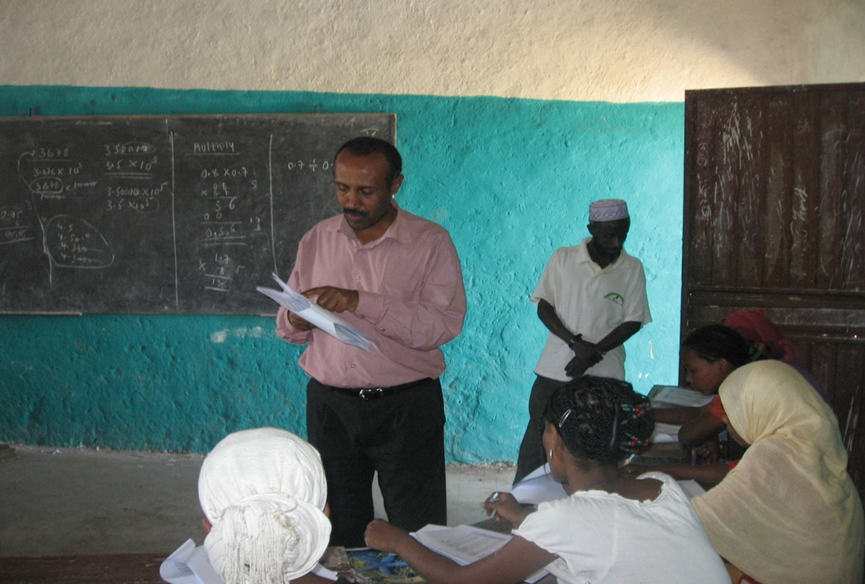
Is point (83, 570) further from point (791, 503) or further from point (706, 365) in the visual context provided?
point (706, 365)

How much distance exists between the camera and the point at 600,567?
4.28 feet

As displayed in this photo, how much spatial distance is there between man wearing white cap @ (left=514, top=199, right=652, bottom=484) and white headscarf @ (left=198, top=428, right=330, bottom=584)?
2261mm

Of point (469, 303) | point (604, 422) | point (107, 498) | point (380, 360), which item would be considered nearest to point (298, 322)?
point (380, 360)

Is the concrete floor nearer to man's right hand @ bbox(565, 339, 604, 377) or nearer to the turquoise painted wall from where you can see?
the turquoise painted wall

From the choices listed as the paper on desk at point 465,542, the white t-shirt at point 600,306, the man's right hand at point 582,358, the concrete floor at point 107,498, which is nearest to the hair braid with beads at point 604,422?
the paper on desk at point 465,542

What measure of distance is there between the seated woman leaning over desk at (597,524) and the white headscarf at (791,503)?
38cm

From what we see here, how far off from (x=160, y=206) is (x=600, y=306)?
99.9 inches

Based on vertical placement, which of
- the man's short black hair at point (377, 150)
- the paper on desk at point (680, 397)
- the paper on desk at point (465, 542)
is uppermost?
the man's short black hair at point (377, 150)

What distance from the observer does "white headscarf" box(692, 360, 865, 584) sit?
171 centimetres

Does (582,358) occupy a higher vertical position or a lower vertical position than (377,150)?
lower

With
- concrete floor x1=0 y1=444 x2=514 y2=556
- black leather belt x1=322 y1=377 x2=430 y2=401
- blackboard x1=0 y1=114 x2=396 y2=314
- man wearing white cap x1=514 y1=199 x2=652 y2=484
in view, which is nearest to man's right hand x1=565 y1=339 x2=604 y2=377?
man wearing white cap x1=514 y1=199 x2=652 y2=484

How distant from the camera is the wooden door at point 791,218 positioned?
3.52 metres

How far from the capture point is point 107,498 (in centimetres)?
390

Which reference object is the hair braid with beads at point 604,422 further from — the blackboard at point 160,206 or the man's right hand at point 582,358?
the blackboard at point 160,206
